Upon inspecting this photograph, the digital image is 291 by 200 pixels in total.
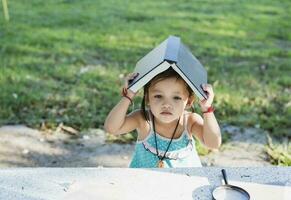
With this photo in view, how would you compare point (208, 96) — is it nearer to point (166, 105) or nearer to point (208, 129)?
point (166, 105)

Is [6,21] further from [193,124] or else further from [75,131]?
[193,124]

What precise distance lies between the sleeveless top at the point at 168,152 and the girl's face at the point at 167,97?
246 mm

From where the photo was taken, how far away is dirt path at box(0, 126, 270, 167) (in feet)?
11.3

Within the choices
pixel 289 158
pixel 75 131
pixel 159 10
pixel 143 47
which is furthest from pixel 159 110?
pixel 159 10

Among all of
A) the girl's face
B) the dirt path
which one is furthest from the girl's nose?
the dirt path

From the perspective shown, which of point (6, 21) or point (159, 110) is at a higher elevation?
point (159, 110)

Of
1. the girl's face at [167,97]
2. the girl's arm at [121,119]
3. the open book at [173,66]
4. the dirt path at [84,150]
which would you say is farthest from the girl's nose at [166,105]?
the dirt path at [84,150]

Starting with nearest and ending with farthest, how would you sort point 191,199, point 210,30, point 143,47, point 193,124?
1. point 191,199
2. point 193,124
3. point 143,47
4. point 210,30

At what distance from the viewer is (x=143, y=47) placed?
582 cm

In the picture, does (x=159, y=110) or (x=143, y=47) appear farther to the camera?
(x=143, y=47)

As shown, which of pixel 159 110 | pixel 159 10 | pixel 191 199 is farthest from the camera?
pixel 159 10

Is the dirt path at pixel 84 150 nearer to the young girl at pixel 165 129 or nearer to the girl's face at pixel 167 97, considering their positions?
the young girl at pixel 165 129

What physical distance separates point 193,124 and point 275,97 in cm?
222

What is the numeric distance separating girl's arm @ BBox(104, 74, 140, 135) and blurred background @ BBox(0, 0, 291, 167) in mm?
1038
